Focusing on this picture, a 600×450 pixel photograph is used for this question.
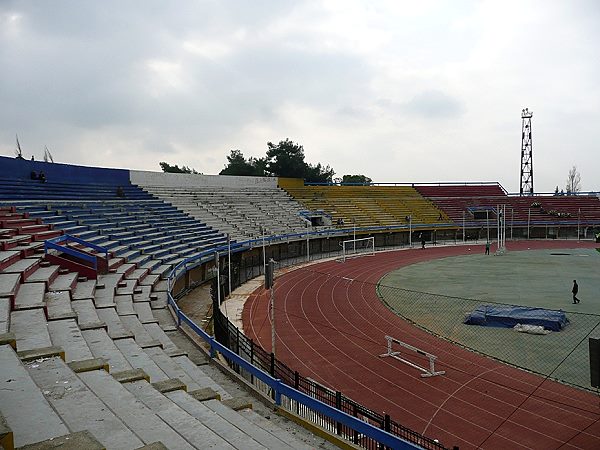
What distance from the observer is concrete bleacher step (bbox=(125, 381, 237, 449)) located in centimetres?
475

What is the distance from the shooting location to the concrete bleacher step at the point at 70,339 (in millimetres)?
6660

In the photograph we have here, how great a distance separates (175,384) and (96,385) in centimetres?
133

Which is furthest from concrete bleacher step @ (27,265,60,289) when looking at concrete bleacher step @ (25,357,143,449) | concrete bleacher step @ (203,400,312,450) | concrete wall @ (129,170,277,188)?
concrete wall @ (129,170,277,188)

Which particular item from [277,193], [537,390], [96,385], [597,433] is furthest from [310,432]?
[277,193]

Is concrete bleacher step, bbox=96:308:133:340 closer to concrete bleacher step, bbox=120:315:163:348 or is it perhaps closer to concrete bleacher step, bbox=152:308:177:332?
concrete bleacher step, bbox=120:315:163:348

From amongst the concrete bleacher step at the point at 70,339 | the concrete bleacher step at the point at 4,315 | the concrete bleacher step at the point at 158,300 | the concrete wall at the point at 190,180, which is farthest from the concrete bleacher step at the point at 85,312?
the concrete wall at the point at 190,180

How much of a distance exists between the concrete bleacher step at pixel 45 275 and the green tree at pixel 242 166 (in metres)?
55.8

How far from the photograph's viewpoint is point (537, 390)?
10.6 meters

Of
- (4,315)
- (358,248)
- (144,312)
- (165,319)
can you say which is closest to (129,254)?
(144,312)

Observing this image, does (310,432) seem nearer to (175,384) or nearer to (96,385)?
(175,384)

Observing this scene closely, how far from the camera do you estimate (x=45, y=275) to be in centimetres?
1121

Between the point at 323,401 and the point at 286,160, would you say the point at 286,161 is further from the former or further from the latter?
the point at 323,401

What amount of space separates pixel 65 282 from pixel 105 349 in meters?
4.87

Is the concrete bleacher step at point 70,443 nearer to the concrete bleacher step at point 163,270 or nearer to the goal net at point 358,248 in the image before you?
the concrete bleacher step at point 163,270
